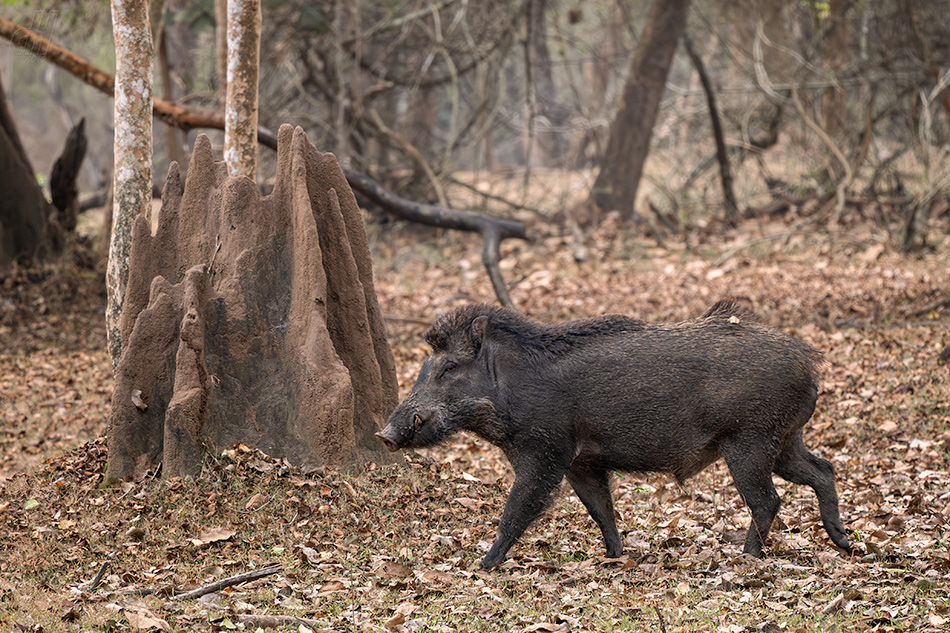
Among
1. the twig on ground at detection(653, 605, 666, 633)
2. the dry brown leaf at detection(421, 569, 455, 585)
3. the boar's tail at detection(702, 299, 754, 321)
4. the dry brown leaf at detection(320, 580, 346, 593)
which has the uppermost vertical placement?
the boar's tail at detection(702, 299, 754, 321)

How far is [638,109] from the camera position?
18.2 metres

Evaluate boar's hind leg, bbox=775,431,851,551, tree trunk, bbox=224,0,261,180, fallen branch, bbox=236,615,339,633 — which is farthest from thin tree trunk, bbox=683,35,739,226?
fallen branch, bbox=236,615,339,633

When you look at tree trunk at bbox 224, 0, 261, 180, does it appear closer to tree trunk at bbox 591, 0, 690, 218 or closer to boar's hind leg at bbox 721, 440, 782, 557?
boar's hind leg at bbox 721, 440, 782, 557

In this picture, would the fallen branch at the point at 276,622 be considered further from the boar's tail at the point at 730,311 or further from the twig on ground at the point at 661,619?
the boar's tail at the point at 730,311

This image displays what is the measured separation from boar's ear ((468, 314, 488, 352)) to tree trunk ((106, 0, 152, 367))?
3.62 meters

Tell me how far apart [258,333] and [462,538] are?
6.79 feet

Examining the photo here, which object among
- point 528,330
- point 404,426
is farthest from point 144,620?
point 528,330

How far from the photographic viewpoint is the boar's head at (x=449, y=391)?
6090mm

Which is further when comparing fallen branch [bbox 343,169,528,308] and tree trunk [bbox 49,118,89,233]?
tree trunk [bbox 49,118,89,233]

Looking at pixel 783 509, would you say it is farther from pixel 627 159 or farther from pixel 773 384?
pixel 627 159

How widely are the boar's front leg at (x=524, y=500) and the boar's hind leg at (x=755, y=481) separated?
40.2 inches

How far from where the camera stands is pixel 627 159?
1836cm

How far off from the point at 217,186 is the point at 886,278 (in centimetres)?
943

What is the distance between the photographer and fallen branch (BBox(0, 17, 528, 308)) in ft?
36.1
